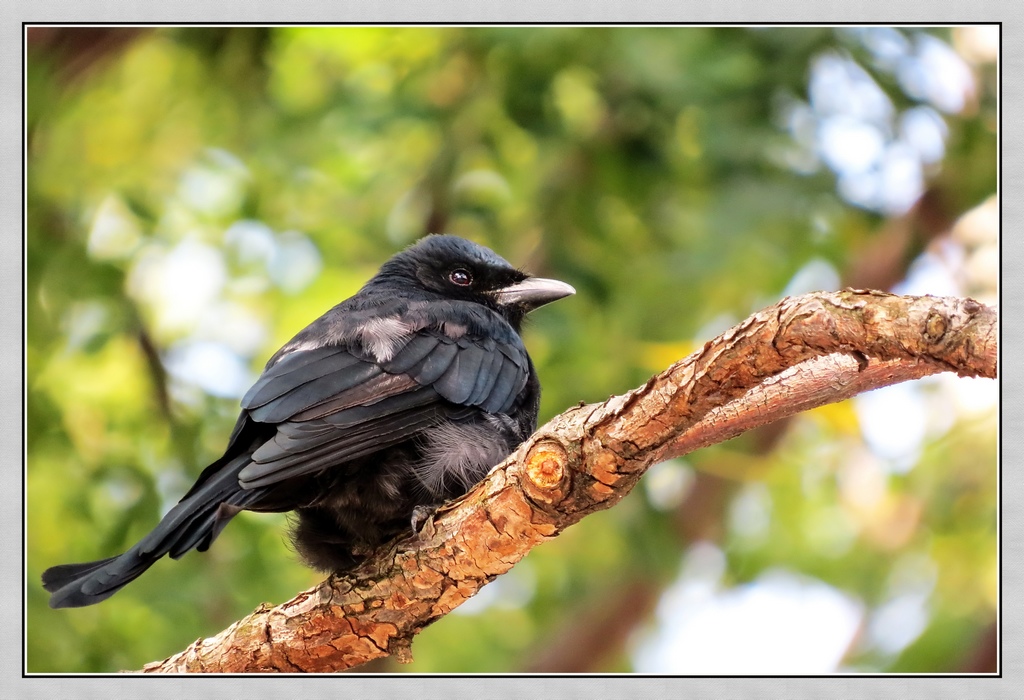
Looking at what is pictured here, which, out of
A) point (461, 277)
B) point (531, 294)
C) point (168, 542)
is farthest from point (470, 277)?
point (168, 542)

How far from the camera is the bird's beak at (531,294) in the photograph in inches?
206

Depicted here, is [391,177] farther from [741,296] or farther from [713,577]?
[713,577]

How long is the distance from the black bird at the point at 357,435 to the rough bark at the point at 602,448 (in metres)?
0.27

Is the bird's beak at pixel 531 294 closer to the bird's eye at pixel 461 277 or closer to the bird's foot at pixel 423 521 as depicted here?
the bird's eye at pixel 461 277

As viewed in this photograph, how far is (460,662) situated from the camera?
8508mm

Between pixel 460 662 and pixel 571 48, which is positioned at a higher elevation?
pixel 571 48

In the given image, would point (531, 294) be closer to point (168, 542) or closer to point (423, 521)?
point (423, 521)

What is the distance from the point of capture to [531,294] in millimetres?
5258

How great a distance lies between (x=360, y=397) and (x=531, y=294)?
156cm

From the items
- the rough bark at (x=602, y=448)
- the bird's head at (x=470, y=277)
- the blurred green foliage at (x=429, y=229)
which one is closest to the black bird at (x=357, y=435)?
the rough bark at (x=602, y=448)

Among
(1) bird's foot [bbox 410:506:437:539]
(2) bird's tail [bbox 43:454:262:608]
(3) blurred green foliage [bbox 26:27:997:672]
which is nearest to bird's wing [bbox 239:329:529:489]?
(2) bird's tail [bbox 43:454:262:608]

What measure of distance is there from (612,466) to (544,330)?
13.3ft

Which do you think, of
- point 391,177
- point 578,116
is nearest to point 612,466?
point 578,116

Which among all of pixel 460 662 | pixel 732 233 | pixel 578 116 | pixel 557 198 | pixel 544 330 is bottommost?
pixel 460 662
